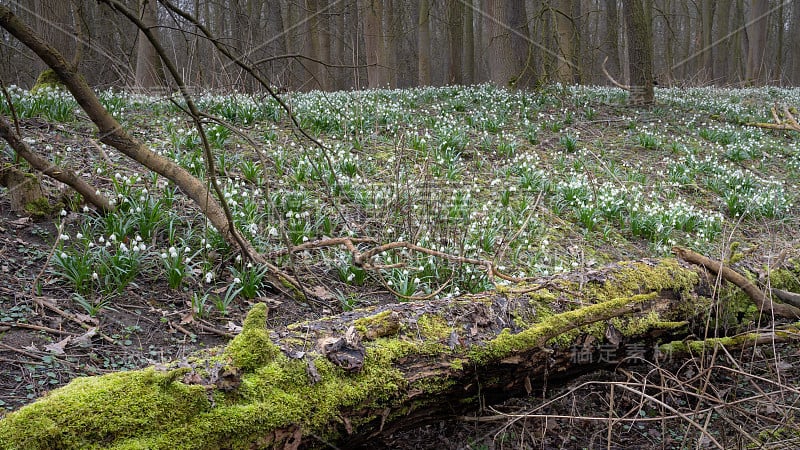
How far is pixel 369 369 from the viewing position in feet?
7.67

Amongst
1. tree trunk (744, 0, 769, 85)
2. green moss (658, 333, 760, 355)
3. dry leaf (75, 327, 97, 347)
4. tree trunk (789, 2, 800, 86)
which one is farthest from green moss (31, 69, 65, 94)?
tree trunk (789, 2, 800, 86)

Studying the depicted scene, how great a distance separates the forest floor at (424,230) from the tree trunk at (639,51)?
112 centimetres

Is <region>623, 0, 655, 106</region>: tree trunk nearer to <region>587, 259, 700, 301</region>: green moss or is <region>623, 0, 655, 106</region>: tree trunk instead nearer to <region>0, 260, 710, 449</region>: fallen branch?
<region>587, 259, 700, 301</region>: green moss

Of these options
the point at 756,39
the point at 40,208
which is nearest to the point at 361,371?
the point at 40,208

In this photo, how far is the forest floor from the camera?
3.22 meters

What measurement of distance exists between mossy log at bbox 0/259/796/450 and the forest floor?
0.24 metres

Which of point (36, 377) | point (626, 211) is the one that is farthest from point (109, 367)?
point (626, 211)

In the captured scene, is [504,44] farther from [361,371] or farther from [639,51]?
[361,371]

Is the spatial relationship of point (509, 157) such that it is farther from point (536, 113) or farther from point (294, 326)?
point (294, 326)

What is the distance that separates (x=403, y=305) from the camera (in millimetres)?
2865

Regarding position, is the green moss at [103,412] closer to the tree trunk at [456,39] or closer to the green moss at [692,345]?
the green moss at [692,345]

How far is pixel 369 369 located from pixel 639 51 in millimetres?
11509

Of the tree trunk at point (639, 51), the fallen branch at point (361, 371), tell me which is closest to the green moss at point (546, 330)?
the fallen branch at point (361, 371)

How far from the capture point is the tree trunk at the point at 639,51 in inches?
449
